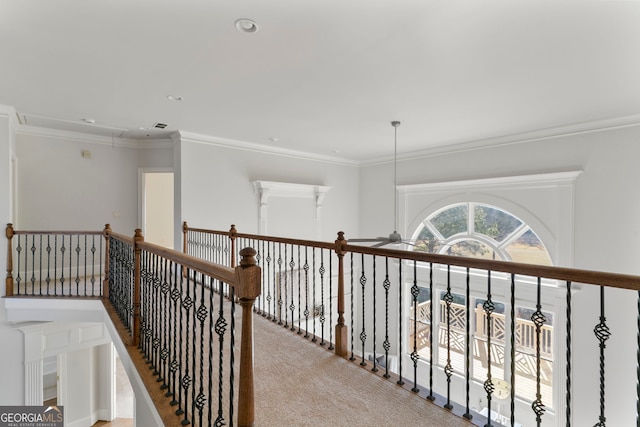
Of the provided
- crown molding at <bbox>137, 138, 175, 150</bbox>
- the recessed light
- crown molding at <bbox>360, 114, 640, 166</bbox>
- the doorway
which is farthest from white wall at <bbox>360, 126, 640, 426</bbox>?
the doorway

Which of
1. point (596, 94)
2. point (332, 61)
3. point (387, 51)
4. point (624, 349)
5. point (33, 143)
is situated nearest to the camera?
point (387, 51)

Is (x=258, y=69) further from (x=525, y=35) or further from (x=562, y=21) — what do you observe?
(x=562, y=21)

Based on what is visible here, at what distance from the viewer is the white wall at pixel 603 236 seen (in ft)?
12.7

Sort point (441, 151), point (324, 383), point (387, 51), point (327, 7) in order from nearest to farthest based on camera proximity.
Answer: point (327, 7) → point (324, 383) → point (387, 51) → point (441, 151)

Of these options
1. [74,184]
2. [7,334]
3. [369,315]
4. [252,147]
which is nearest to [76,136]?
[74,184]

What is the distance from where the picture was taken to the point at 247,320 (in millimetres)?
1269

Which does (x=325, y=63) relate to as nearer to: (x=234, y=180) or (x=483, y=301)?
(x=234, y=180)

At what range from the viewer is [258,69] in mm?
2818

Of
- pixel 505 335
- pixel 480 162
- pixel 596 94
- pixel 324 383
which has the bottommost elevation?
pixel 505 335

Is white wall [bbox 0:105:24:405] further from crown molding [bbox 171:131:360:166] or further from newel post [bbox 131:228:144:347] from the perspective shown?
newel post [bbox 131:228:144:347]

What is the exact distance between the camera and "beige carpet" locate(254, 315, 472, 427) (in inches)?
71.1

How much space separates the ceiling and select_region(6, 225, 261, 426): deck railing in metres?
1.55

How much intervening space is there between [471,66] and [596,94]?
168cm

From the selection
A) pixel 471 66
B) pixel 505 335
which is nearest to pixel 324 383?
pixel 471 66
